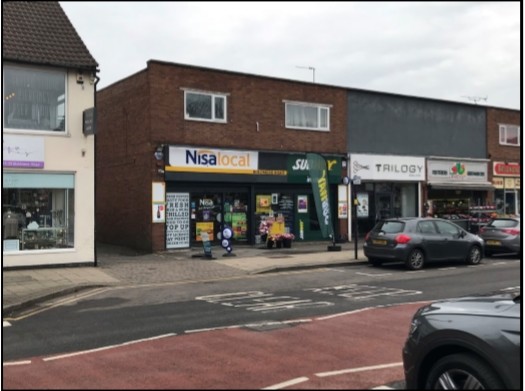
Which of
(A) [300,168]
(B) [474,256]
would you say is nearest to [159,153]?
(A) [300,168]

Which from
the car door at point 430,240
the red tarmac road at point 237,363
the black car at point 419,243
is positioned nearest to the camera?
the red tarmac road at point 237,363

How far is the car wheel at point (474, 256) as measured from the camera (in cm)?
1652

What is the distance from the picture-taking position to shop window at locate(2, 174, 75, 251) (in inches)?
588

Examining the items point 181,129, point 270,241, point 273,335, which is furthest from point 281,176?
point 273,335

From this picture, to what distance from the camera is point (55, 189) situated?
51.2ft

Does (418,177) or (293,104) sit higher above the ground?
(293,104)

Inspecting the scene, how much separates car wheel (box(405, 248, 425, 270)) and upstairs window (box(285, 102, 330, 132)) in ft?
28.6

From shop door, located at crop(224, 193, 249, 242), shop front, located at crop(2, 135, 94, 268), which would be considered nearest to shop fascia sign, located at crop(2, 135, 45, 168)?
shop front, located at crop(2, 135, 94, 268)

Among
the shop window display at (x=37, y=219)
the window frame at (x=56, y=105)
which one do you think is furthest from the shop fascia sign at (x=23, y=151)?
the shop window display at (x=37, y=219)

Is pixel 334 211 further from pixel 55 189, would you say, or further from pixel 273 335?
pixel 273 335

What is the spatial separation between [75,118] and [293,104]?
31.5 ft

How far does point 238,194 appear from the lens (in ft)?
69.2

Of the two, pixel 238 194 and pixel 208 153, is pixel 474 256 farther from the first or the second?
pixel 208 153

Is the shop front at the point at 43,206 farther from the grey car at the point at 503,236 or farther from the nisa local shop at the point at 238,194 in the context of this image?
the grey car at the point at 503,236
